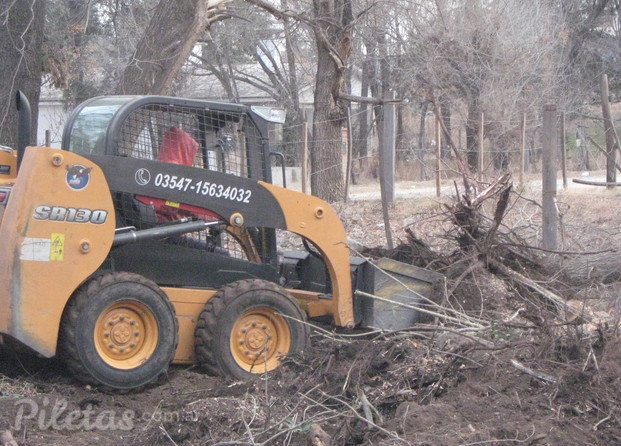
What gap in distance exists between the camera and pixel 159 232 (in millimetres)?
6277

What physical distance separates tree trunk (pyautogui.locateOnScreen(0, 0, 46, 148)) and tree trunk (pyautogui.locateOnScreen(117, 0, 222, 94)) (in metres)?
1.37

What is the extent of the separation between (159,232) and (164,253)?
1.05 feet

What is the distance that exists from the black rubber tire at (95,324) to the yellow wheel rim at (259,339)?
0.57 metres

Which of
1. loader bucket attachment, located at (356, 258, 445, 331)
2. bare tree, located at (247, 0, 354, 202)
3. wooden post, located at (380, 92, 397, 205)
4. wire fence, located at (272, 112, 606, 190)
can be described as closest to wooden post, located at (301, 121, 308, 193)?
bare tree, located at (247, 0, 354, 202)

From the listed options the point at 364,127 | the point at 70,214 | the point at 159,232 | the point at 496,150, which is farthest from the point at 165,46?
the point at 364,127

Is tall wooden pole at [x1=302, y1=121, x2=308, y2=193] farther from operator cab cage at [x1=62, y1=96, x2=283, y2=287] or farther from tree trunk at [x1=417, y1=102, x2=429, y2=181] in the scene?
tree trunk at [x1=417, y1=102, x2=429, y2=181]

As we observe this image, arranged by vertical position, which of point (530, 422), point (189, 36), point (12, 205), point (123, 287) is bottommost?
point (530, 422)

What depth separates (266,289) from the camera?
21.6 feet

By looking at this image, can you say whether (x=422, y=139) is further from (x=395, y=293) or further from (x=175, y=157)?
(x=175, y=157)

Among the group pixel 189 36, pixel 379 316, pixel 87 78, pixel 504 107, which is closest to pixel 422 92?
pixel 504 107

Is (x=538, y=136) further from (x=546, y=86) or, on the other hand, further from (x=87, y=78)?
(x=87, y=78)

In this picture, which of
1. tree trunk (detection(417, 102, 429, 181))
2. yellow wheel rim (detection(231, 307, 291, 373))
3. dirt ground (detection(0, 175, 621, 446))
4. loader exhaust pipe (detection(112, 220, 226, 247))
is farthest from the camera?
tree trunk (detection(417, 102, 429, 181))

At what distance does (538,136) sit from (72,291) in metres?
24.5

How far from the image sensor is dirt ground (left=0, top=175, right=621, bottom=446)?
4234mm
